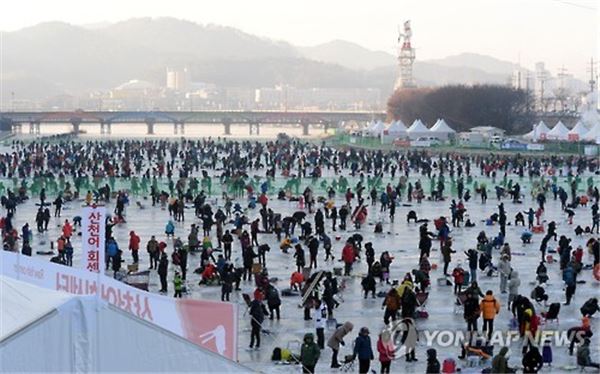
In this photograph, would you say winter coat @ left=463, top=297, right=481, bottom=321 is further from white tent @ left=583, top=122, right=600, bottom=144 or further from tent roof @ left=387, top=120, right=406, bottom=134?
tent roof @ left=387, top=120, right=406, bottom=134

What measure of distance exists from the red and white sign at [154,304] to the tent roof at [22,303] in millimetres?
661

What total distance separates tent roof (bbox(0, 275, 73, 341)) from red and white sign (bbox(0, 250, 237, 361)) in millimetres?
661

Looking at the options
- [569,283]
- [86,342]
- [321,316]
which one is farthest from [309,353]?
[569,283]

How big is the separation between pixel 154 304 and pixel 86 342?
2.07m

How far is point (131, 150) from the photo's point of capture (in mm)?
64500

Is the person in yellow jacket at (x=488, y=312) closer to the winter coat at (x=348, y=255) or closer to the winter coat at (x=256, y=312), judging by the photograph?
the winter coat at (x=256, y=312)

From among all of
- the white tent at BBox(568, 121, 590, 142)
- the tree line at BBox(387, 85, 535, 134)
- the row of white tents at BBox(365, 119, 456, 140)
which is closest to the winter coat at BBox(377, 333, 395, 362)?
the white tent at BBox(568, 121, 590, 142)

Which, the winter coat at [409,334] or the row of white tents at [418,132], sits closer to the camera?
the winter coat at [409,334]

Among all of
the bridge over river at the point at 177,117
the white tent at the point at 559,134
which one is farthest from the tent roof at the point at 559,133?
the bridge over river at the point at 177,117

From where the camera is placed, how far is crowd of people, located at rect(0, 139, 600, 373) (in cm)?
1430

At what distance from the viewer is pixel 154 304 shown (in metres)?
9.30

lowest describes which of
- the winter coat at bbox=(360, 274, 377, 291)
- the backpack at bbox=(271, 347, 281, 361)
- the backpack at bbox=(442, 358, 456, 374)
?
the backpack at bbox=(271, 347, 281, 361)

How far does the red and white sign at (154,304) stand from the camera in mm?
9070

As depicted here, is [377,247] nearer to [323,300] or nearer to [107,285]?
[323,300]
